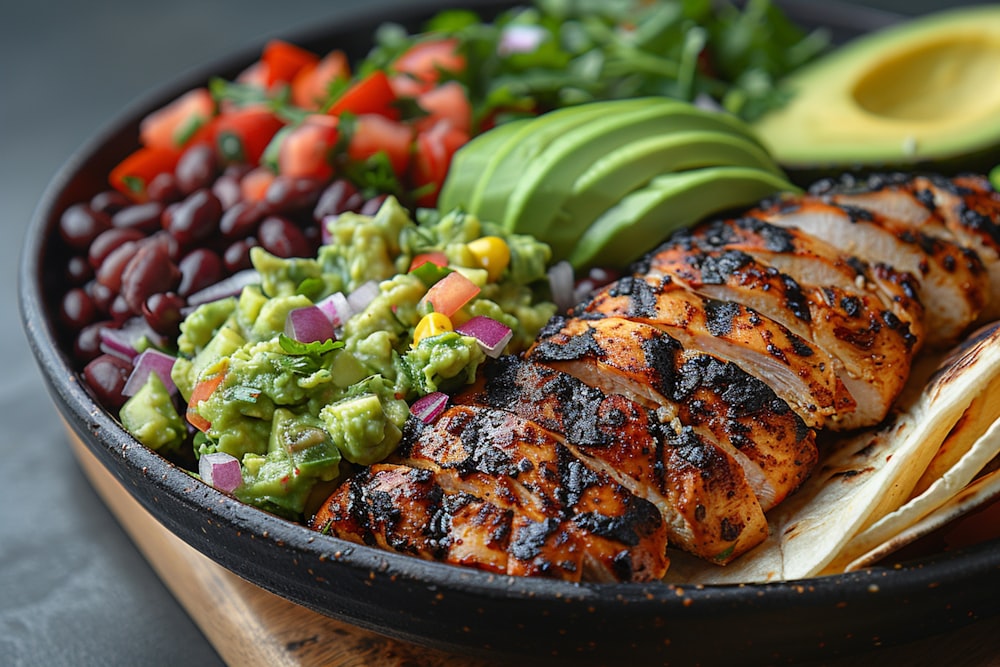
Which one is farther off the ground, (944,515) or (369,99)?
(369,99)

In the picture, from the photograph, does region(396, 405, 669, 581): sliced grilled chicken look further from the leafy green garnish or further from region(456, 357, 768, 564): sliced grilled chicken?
the leafy green garnish

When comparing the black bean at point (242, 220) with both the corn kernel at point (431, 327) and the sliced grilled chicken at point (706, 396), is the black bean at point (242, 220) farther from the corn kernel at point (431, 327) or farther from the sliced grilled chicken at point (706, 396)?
the sliced grilled chicken at point (706, 396)

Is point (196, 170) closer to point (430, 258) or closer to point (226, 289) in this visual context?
point (226, 289)

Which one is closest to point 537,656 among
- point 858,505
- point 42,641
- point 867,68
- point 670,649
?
point 670,649

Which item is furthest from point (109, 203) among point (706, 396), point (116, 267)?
point (706, 396)

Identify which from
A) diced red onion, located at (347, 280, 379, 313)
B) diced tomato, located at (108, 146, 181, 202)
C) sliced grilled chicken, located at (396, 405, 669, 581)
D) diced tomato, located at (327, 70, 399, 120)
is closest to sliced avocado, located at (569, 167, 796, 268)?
diced red onion, located at (347, 280, 379, 313)
